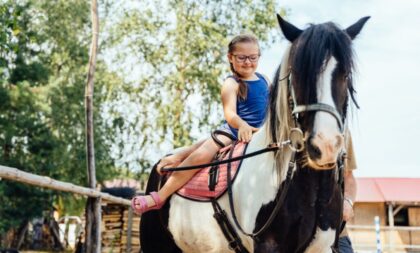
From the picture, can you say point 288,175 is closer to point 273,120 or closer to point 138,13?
point 273,120

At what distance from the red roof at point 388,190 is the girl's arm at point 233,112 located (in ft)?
63.3

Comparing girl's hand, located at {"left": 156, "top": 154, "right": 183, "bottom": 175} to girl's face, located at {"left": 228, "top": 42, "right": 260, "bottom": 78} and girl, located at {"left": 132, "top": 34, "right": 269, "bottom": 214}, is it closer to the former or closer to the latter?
girl, located at {"left": 132, "top": 34, "right": 269, "bottom": 214}

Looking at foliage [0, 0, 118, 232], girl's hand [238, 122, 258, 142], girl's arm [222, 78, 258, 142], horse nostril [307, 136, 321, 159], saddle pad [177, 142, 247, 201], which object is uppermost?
foliage [0, 0, 118, 232]

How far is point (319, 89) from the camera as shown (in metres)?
2.21

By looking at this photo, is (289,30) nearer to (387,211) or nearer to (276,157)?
(276,157)

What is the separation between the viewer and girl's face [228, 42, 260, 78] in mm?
3238

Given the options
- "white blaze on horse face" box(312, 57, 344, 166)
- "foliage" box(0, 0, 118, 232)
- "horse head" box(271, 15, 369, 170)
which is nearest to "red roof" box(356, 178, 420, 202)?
"foliage" box(0, 0, 118, 232)

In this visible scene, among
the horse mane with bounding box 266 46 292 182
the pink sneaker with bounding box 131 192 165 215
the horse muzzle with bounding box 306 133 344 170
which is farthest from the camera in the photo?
the pink sneaker with bounding box 131 192 165 215

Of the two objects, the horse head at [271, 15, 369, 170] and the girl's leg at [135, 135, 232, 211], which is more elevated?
the horse head at [271, 15, 369, 170]

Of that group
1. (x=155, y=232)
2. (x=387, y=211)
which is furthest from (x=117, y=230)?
(x=387, y=211)

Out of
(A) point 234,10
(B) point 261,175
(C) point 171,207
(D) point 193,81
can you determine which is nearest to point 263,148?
(B) point 261,175

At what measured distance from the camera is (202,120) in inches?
787

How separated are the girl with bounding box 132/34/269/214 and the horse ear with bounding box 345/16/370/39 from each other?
0.75 metres

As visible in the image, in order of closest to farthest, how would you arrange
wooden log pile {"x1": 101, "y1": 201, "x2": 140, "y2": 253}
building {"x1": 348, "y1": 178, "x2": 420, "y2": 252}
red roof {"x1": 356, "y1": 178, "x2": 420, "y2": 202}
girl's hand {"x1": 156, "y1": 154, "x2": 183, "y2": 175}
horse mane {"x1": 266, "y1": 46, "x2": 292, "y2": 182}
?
horse mane {"x1": 266, "y1": 46, "x2": 292, "y2": 182}, girl's hand {"x1": 156, "y1": 154, "x2": 183, "y2": 175}, wooden log pile {"x1": 101, "y1": 201, "x2": 140, "y2": 253}, building {"x1": 348, "y1": 178, "x2": 420, "y2": 252}, red roof {"x1": 356, "y1": 178, "x2": 420, "y2": 202}
